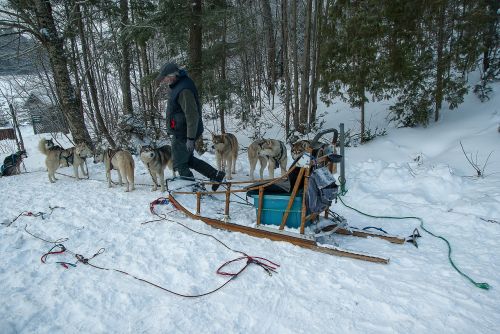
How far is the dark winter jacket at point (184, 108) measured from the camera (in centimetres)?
445

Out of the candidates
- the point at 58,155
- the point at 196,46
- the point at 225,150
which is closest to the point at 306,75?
the point at 196,46

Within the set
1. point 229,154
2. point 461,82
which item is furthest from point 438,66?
point 229,154

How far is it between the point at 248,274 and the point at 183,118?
2693 mm

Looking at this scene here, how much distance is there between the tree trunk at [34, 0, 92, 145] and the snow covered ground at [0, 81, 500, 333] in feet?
12.3

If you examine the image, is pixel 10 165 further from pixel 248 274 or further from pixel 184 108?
pixel 248 274

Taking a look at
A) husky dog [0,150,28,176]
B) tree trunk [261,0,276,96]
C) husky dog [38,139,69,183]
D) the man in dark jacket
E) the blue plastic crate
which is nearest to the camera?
the blue plastic crate

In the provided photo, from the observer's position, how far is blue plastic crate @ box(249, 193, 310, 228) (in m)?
3.31

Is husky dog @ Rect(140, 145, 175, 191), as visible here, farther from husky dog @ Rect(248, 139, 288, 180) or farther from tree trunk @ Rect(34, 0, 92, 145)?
tree trunk @ Rect(34, 0, 92, 145)

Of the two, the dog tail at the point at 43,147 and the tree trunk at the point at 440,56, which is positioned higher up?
the tree trunk at the point at 440,56

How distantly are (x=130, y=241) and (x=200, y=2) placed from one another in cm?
714

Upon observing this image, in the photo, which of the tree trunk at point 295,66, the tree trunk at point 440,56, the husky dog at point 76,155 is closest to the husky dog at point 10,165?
the husky dog at point 76,155

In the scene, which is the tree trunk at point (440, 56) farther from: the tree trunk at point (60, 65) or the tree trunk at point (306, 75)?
the tree trunk at point (60, 65)

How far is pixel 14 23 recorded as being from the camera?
759 cm

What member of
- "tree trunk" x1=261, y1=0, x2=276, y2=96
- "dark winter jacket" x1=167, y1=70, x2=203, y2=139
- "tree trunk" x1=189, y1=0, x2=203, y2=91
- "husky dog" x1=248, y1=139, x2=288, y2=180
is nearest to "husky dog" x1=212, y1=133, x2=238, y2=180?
"husky dog" x1=248, y1=139, x2=288, y2=180
